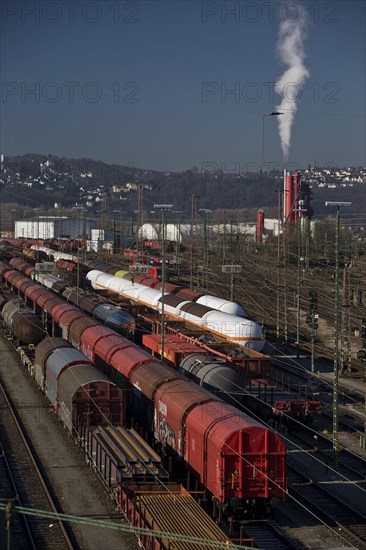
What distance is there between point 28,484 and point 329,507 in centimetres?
717

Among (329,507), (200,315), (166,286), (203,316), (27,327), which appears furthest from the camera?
(166,286)

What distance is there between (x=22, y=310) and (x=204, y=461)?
23.6 m

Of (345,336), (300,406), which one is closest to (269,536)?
(300,406)

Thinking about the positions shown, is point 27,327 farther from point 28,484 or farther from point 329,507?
point 329,507

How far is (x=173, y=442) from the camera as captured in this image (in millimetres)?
20047

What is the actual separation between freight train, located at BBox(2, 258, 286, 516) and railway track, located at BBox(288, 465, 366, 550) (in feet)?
5.38

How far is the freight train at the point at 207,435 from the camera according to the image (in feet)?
55.7

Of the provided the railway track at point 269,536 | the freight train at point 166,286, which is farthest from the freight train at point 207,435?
the freight train at point 166,286

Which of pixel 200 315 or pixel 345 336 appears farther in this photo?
pixel 345 336

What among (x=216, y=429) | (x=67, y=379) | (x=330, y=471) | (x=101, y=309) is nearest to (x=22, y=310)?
(x=101, y=309)

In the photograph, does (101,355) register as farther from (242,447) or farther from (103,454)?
(242,447)

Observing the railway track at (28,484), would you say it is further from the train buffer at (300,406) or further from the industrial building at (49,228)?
the industrial building at (49,228)

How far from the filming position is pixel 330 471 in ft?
73.3

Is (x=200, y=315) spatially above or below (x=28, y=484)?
above
